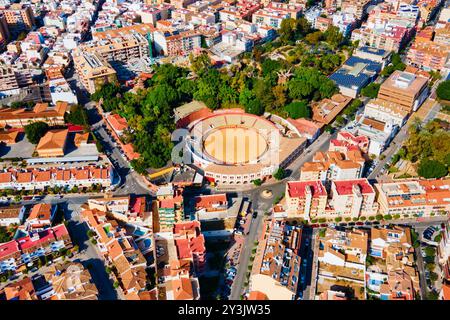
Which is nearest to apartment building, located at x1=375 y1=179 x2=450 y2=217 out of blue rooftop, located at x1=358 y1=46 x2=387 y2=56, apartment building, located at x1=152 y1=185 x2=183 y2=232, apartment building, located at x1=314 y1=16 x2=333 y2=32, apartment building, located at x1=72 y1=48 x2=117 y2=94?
apartment building, located at x1=152 y1=185 x2=183 y2=232

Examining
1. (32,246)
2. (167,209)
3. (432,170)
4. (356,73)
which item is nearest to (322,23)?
(356,73)

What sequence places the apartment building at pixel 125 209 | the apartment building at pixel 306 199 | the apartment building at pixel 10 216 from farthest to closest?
the apartment building at pixel 10 216 < the apartment building at pixel 125 209 < the apartment building at pixel 306 199

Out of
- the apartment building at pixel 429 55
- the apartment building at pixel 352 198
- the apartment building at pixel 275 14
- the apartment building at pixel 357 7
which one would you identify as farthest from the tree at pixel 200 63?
the apartment building at pixel 357 7

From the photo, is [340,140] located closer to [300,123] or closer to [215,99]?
[300,123]

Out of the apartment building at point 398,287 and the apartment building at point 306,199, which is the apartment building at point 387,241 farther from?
the apartment building at point 306,199

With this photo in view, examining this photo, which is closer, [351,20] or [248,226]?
[248,226]

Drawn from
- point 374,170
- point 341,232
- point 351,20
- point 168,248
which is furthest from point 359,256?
point 351,20

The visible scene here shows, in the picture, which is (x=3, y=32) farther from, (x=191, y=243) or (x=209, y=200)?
(x=191, y=243)
